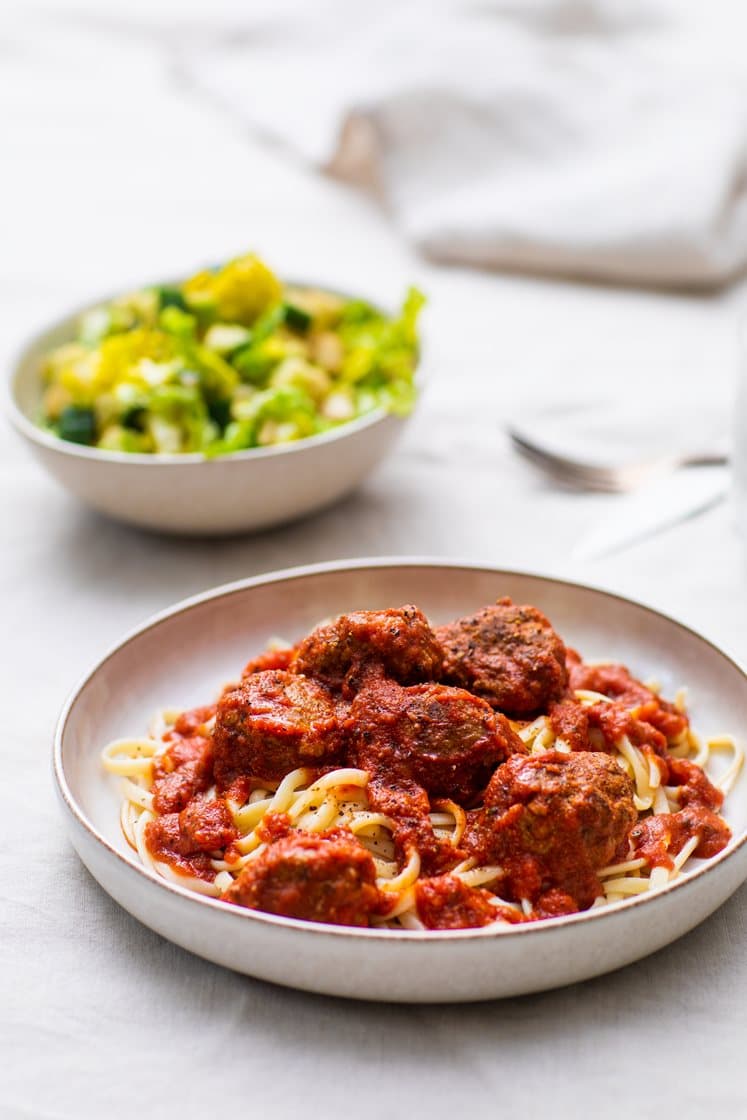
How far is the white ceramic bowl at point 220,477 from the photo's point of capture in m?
4.91

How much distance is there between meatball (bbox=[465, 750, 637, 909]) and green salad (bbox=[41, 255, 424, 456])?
226cm

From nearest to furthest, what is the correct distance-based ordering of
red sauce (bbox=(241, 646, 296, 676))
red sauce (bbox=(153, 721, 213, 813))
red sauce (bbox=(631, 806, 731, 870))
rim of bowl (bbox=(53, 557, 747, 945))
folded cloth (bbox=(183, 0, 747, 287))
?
rim of bowl (bbox=(53, 557, 747, 945)) → red sauce (bbox=(631, 806, 731, 870)) → red sauce (bbox=(153, 721, 213, 813)) → red sauce (bbox=(241, 646, 296, 676)) → folded cloth (bbox=(183, 0, 747, 287))

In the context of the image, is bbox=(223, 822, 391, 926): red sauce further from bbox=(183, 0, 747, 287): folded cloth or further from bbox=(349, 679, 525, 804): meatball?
bbox=(183, 0, 747, 287): folded cloth

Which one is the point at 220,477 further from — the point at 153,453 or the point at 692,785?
the point at 692,785

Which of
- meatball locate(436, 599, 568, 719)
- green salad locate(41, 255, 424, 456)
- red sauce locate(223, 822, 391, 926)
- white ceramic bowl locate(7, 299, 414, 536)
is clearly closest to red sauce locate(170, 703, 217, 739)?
meatball locate(436, 599, 568, 719)

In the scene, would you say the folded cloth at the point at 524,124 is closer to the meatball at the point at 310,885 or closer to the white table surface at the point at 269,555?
the white table surface at the point at 269,555

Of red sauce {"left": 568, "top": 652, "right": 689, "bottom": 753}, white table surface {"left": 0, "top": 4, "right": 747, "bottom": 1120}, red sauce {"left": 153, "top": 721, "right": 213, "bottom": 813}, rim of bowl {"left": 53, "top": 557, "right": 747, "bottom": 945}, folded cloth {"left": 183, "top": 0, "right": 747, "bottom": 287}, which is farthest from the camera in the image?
folded cloth {"left": 183, "top": 0, "right": 747, "bottom": 287}

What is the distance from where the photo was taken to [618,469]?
5.71 meters

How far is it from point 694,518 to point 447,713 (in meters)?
2.46

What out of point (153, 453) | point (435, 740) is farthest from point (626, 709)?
point (153, 453)

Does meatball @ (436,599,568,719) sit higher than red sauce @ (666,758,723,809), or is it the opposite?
meatball @ (436,599,568,719)

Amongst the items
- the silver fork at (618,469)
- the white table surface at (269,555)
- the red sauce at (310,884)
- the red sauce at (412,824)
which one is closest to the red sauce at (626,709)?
the white table surface at (269,555)

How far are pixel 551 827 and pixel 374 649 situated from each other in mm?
705

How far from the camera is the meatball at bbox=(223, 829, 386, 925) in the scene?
2943 mm
